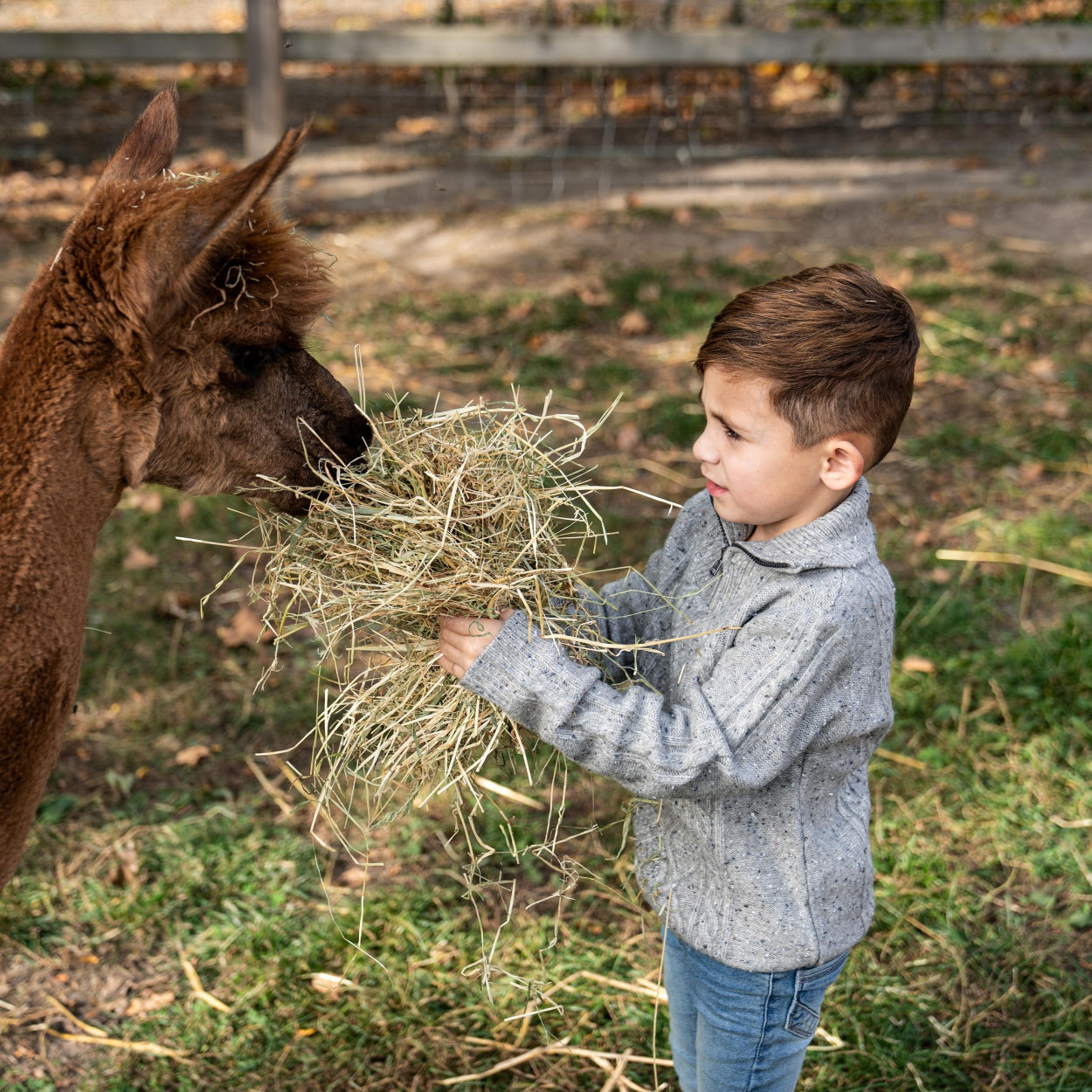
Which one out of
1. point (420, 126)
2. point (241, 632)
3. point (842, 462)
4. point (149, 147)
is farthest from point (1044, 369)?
point (420, 126)

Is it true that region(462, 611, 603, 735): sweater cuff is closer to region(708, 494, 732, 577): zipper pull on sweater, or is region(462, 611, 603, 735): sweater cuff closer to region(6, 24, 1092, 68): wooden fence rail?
region(708, 494, 732, 577): zipper pull on sweater

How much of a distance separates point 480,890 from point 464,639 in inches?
30.1

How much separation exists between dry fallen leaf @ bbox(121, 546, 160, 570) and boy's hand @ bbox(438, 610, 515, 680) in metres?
3.07

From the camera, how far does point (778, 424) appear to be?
1.99m

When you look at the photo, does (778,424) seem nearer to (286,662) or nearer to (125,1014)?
(125,1014)

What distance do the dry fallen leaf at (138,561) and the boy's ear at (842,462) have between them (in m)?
3.50

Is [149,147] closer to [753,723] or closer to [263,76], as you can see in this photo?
[753,723]

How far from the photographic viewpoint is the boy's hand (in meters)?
1.99

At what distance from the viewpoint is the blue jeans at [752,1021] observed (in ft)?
6.95

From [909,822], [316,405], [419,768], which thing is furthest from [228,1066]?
[909,822]

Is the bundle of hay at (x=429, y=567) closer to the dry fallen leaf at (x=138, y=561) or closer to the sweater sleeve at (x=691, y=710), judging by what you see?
the sweater sleeve at (x=691, y=710)

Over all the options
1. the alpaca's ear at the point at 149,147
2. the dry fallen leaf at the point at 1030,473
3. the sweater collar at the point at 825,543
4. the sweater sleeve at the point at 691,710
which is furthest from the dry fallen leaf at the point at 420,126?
the sweater sleeve at the point at 691,710

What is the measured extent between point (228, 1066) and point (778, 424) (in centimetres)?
218

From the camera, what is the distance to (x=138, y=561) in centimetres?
475
